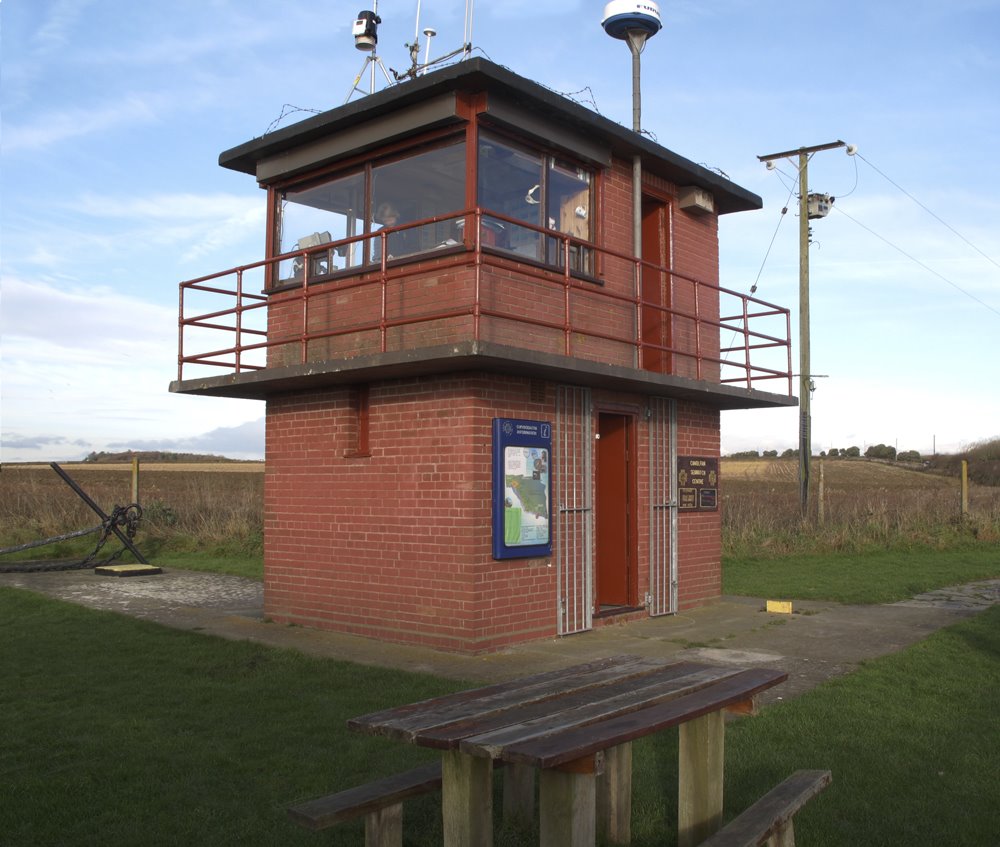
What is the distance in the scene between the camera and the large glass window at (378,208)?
34.7 feet

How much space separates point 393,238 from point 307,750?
20.6 ft

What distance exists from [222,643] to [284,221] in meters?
5.19

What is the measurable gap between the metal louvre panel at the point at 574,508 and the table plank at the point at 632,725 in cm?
594

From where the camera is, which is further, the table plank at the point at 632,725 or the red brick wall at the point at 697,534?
the red brick wall at the point at 697,534

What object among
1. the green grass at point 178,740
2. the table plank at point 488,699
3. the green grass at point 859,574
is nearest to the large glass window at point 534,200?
the green grass at point 178,740

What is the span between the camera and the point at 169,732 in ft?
22.1

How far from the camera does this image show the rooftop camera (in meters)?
12.4

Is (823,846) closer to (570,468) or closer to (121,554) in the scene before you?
(570,468)

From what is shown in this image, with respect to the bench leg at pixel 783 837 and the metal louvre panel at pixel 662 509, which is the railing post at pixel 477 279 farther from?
the bench leg at pixel 783 837

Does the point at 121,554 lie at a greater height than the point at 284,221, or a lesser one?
lesser

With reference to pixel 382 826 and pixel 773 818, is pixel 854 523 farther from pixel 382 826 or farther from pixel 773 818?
pixel 382 826

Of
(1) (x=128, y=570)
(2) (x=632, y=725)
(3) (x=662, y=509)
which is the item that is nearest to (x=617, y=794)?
(2) (x=632, y=725)

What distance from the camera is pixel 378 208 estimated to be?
1125 centimetres

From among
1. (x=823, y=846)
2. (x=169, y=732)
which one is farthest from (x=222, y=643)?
(x=823, y=846)
